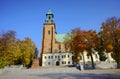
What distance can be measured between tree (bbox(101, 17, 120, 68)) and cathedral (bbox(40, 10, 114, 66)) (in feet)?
99.2

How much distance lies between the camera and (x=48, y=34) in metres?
74.6

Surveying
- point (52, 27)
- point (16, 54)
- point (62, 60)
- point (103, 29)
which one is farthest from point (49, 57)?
point (103, 29)

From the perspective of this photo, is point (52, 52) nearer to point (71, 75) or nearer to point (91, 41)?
point (91, 41)

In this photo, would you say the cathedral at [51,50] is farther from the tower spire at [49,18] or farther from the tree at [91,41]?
the tree at [91,41]

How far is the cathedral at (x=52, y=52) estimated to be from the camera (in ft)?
234

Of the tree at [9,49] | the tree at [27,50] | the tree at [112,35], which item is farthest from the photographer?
the tree at [27,50]

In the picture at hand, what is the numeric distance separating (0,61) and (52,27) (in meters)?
35.1

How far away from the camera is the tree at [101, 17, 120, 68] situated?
128 ft

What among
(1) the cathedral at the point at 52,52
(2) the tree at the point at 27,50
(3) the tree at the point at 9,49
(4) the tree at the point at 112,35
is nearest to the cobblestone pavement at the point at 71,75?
(4) the tree at the point at 112,35

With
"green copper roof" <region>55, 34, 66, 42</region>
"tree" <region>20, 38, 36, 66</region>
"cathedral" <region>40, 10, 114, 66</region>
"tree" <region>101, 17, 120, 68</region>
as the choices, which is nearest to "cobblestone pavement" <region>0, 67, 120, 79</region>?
"tree" <region>101, 17, 120, 68</region>

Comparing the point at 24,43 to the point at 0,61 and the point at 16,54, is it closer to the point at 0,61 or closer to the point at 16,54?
the point at 16,54

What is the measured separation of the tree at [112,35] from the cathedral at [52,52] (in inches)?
1191

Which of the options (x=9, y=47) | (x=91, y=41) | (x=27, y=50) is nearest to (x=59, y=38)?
(x=27, y=50)

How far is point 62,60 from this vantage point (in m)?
71.7
